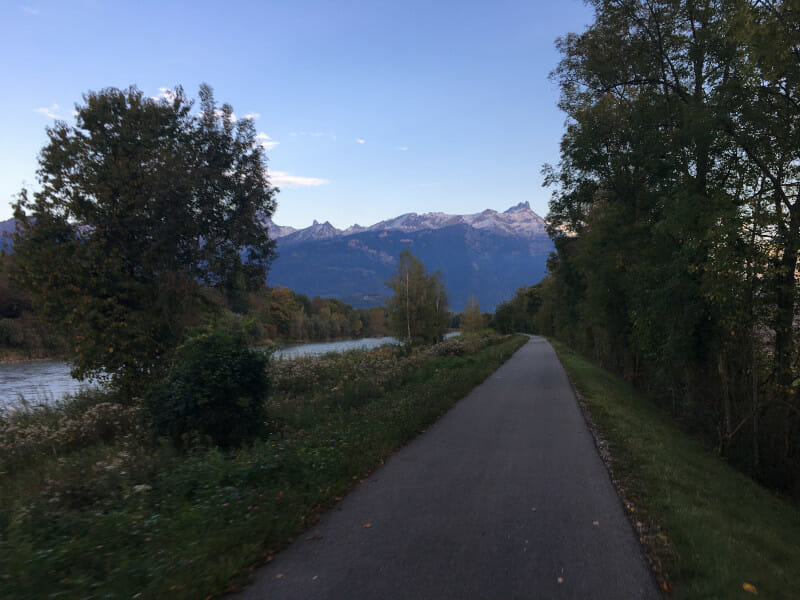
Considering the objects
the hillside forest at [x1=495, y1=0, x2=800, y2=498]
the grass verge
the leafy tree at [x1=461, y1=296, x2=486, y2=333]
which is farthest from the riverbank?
the leafy tree at [x1=461, y1=296, x2=486, y2=333]

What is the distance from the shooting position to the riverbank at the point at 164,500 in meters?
3.41

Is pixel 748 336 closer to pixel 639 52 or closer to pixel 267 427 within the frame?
pixel 639 52

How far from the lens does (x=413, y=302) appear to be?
158 feet

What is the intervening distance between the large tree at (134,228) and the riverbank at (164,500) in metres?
3.75

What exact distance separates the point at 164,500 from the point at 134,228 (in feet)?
39.0

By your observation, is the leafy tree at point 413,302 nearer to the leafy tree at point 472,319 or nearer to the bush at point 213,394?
the leafy tree at point 472,319

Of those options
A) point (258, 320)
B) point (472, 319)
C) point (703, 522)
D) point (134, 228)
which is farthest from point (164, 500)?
point (472, 319)

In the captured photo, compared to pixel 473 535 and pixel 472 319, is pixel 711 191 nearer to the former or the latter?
pixel 473 535

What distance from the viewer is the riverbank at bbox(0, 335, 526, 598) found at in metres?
3.41

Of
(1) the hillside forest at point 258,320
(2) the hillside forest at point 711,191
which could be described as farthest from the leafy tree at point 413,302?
(2) the hillside forest at point 711,191

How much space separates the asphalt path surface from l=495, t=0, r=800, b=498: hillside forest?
552cm

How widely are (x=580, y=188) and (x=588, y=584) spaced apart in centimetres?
1659

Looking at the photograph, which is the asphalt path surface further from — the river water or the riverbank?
the river water

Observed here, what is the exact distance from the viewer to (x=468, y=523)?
464cm
